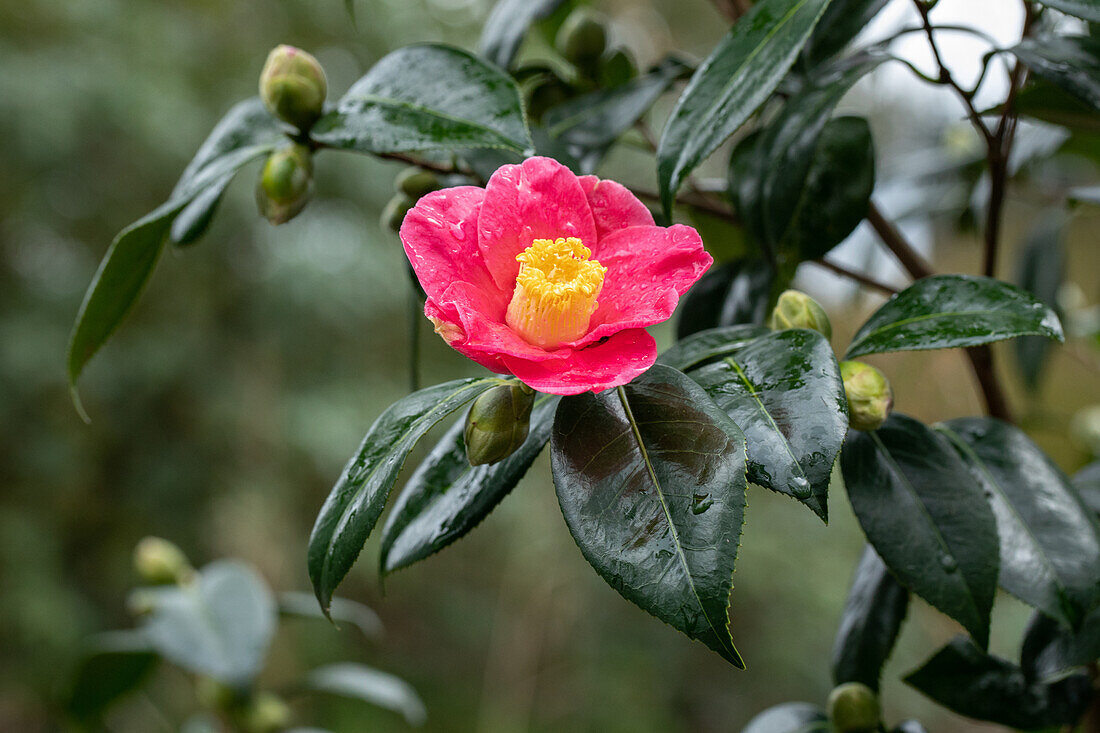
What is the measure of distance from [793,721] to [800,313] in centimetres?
29

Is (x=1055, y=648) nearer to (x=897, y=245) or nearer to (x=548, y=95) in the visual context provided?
(x=897, y=245)

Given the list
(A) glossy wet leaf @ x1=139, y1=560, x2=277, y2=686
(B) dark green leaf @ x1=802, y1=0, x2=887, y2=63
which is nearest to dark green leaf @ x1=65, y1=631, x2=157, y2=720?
(A) glossy wet leaf @ x1=139, y1=560, x2=277, y2=686

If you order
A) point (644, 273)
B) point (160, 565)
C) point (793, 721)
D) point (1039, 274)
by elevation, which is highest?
point (644, 273)

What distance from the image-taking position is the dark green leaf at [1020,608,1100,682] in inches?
16.5

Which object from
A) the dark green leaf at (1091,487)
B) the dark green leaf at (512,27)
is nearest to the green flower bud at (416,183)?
the dark green leaf at (512,27)

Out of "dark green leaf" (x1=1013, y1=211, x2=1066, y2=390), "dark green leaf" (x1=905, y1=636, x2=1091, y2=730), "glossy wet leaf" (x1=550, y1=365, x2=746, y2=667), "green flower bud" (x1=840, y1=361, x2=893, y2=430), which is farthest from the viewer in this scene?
"dark green leaf" (x1=1013, y1=211, x2=1066, y2=390)

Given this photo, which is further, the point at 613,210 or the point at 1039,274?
the point at 1039,274

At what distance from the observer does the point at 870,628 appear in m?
0.48

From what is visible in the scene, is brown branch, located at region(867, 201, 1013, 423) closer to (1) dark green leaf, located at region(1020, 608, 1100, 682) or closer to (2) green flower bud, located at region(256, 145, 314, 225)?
(1) dark green leaf, located at region(1020, 608, 1100, 682)

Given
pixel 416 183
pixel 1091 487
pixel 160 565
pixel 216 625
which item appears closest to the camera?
pixel 416 183

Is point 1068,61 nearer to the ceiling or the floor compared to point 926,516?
nearer to the ceiling

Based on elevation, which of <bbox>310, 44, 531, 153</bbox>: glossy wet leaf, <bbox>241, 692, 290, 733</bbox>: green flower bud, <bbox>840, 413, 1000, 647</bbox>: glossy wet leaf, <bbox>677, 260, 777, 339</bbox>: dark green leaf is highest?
<bbox>310, 44, 531, 153</bbox>: glossy wet leaf

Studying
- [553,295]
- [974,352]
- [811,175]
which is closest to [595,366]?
[553,295]

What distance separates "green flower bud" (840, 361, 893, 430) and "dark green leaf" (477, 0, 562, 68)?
0.33 metres
